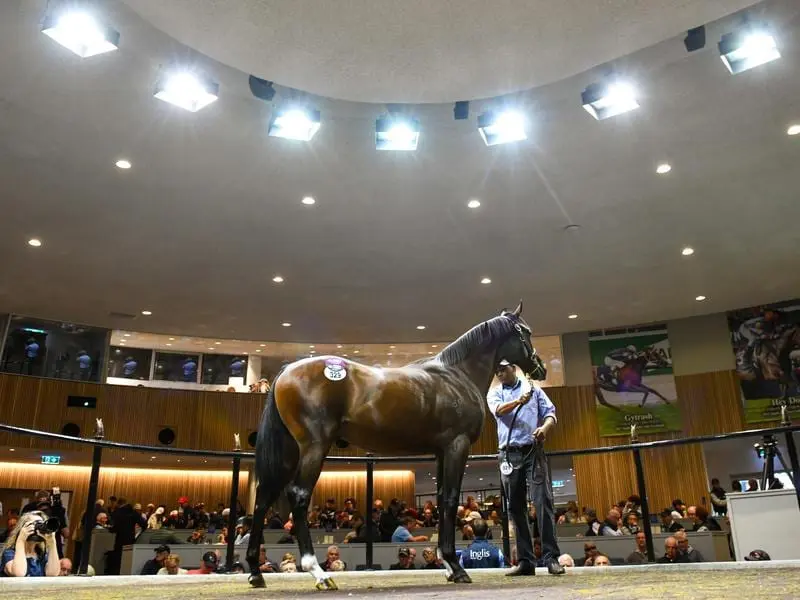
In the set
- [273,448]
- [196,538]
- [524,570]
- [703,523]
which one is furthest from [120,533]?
[703,523]

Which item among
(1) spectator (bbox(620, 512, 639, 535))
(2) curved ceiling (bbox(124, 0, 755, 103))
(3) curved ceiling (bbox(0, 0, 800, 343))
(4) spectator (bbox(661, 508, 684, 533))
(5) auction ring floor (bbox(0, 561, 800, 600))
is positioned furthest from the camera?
(1) spectator (bbox(620, 512, 639, 535))

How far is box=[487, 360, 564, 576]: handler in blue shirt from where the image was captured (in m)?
4.05

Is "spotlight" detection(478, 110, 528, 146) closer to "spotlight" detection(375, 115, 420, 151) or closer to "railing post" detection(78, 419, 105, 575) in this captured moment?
"spotlight" detection(375, 115, 420, 151)

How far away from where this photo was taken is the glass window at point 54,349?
48.1ft

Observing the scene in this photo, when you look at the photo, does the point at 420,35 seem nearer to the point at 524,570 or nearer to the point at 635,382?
the point at 524,570

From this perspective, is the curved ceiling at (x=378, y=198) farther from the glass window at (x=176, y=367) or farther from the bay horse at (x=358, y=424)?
the bay horse at (x=358, y=424)

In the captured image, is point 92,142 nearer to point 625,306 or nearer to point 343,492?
point 625,306

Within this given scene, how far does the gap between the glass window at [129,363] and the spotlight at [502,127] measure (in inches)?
496

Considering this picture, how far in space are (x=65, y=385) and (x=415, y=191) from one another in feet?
34.9

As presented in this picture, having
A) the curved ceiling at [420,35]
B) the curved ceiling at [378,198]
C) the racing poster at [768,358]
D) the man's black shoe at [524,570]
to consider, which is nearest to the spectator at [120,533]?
the curved ceiling at [378,198]

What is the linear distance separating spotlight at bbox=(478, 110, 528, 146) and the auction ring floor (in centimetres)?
463

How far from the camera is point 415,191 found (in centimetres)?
886

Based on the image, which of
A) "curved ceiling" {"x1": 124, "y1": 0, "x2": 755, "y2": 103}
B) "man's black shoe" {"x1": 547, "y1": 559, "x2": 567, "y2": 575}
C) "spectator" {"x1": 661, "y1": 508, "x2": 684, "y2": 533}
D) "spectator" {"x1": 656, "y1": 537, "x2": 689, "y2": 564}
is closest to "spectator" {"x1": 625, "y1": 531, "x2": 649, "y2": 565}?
"spectator" {"x1": 656, "y1": 537, "x2": 689, "y2": 564}

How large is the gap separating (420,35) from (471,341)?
3232 millimetres
